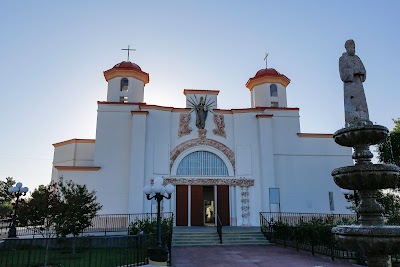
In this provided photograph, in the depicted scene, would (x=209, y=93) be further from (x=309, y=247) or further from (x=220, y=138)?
(x=309, y=247)

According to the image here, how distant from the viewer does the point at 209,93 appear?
22.4m

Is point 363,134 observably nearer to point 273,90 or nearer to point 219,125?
point 219,125

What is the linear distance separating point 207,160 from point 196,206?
3.17 meters

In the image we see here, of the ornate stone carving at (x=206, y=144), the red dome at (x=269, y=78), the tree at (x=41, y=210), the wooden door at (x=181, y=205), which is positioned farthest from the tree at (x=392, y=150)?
the tree at (x=41, y=210)

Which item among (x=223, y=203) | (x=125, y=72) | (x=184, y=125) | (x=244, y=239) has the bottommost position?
(x=244, y=239)

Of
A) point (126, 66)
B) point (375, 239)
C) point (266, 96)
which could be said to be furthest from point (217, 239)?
point (126, 66)

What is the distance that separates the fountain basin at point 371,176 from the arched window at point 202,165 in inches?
632

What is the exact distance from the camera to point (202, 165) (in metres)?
21.1

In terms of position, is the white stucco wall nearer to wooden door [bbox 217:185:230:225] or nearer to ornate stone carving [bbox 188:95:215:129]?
ornate stone carving [bbox 188:95:215:129]

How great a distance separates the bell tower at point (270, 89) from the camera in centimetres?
2452

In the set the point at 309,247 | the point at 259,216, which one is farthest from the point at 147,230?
the point at 259,216

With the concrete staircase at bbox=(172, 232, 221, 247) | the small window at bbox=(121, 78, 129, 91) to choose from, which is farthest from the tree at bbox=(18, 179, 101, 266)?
the small window at bbox=(121, 78, 129, 91)

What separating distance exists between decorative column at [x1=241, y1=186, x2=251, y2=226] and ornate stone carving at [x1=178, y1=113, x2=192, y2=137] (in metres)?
5.38

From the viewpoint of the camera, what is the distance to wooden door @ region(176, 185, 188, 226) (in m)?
19.9
